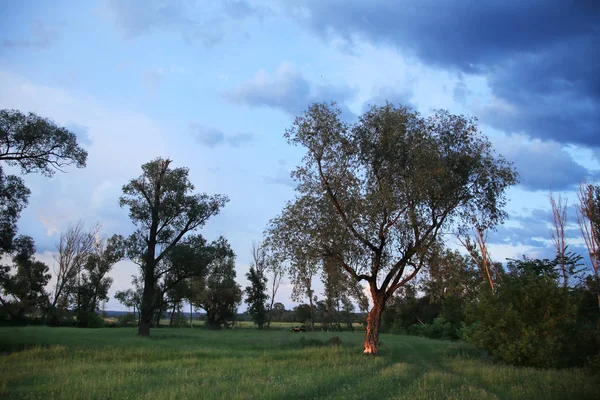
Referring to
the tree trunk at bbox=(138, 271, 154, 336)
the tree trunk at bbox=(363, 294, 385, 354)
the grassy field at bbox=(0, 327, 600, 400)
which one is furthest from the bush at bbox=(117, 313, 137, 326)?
the tree trunk at bbox=(363, 294, 385, 354)

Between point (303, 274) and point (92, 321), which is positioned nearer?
point (303, 274)

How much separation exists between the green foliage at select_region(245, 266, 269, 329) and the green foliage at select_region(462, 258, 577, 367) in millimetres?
64542

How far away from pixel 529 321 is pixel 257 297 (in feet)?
223

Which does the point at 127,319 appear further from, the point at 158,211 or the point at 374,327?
the point at 374,327

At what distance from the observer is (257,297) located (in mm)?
86000

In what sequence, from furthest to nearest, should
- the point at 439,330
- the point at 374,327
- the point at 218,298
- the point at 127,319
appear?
the point at 218,298 < the point at 127,319 < the point at 439,330 < the point at 374,327

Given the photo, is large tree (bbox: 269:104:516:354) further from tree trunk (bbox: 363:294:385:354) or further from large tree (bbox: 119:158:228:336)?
large tree (bbox: 119:158:228:336)

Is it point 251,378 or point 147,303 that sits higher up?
point 147,303

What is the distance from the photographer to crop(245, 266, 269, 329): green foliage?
85.5m

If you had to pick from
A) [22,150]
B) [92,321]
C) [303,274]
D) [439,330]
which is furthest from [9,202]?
[439,330]

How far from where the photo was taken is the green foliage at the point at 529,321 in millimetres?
22125

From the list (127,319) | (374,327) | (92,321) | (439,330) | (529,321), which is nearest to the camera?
(529,321)

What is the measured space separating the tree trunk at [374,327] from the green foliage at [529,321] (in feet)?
20.1

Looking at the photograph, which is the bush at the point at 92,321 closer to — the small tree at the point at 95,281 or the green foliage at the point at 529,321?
the small tree at the point at 95,281
